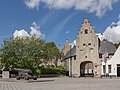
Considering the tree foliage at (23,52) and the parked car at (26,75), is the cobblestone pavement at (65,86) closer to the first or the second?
the parked car at (26,75)

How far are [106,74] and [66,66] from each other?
16.1 metres

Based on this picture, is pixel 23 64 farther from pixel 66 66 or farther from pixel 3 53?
pixel 66 66

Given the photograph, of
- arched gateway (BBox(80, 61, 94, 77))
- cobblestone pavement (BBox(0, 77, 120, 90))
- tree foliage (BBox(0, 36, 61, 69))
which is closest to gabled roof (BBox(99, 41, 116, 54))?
arched gateway (BBox(80, 61, 94, 77))

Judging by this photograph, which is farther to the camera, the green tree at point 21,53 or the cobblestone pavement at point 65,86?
the green tree at point 21,53

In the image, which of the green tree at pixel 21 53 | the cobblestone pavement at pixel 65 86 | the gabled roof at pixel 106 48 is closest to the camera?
the cobblestone pavement at pixel 65 86

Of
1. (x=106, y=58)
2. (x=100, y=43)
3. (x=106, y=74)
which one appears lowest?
(x=106, y=74)

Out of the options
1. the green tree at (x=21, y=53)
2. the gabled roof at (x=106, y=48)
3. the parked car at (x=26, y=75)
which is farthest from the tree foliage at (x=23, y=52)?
the gabled roof at (x=106, y=48)

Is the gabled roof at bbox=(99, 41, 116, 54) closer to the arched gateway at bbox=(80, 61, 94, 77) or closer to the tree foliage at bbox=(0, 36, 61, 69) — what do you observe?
the arched gateway at bbox=(80, 61, 94, 77)

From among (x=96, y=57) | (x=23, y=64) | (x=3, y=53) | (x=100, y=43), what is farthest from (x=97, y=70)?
(x=3, y=53)

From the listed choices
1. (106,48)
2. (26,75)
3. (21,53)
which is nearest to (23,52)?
(21,53)

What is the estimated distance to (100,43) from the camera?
211 ft

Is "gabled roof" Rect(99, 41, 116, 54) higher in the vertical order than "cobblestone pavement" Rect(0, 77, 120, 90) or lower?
higher

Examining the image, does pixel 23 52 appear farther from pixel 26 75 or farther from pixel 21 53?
pixel 26 75

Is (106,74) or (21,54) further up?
(21,54)
